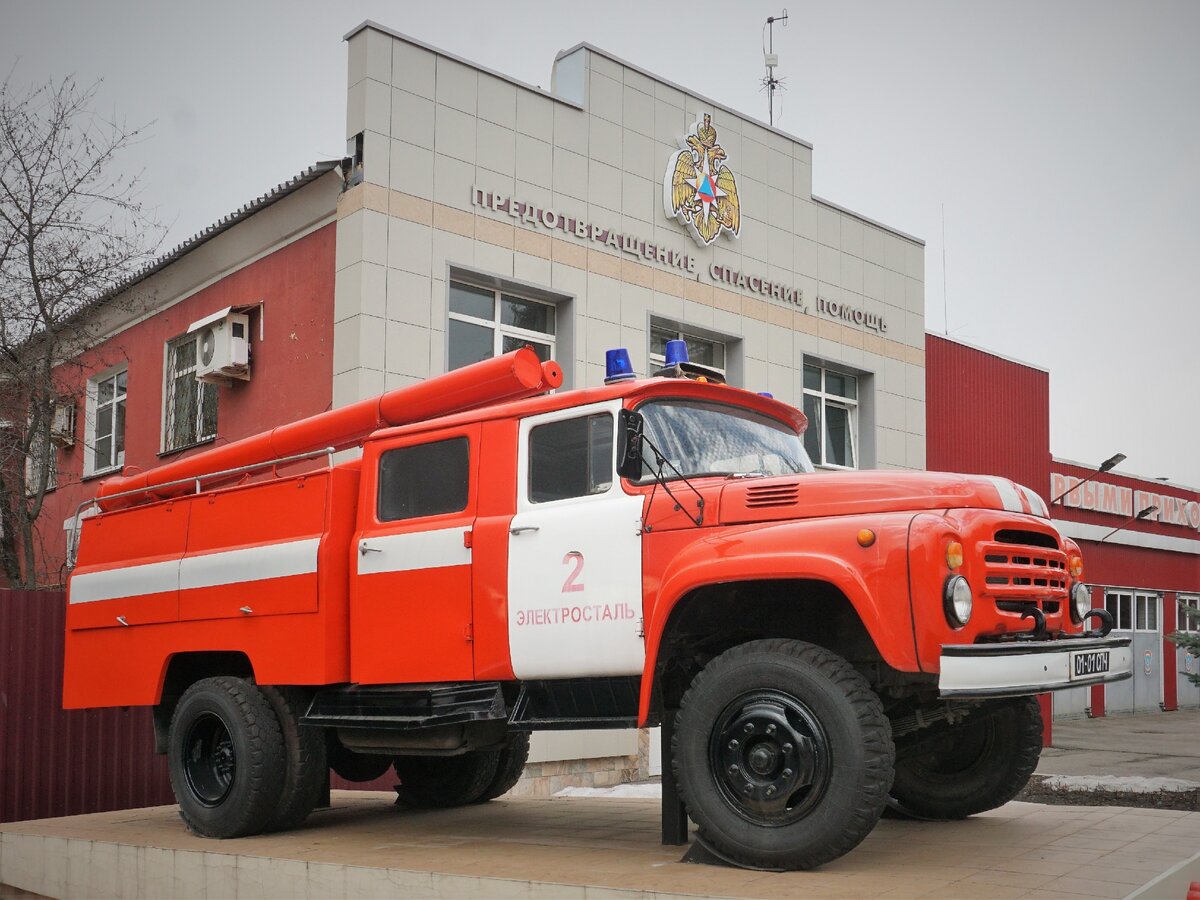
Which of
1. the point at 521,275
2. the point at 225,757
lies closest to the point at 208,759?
the point at 225,757

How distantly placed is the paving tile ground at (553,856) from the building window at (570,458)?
1.92 metres

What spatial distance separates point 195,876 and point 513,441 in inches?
124

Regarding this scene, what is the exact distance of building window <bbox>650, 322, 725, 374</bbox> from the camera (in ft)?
54.1

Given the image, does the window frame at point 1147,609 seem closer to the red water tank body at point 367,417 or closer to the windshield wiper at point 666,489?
the red water tank body at point 367,417

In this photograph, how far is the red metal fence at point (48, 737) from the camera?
10516 mm

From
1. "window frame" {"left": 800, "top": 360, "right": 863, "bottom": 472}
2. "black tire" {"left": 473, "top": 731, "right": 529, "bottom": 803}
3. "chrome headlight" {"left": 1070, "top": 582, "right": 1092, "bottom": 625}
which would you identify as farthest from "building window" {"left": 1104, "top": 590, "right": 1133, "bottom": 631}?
"chrome headlight" {"left": 1070, "top": 582, "right": 1092, "bottom": 625}

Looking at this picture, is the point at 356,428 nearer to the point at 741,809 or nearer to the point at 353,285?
the point at 741,809

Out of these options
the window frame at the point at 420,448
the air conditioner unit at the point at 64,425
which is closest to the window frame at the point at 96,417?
the air conditioner unit at the point at 64,425

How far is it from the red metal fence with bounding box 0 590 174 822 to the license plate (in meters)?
7.79

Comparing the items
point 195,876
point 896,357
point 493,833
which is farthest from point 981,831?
point 896,357

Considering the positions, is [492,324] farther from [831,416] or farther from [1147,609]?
[1147,609]

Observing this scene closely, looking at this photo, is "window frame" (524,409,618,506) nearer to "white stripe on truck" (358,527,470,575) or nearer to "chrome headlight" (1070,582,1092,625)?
"white stripe on truck" (358,527,470,575)

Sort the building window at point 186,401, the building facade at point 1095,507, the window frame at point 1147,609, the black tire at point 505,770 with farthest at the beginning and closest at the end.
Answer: the window frame at point 1147,609 < the building facade at point 1095,507 < the building window at point 186,401 < the black tire at point 505,770

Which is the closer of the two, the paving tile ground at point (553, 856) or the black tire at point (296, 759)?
the paving tile ground at point (553, 856)
